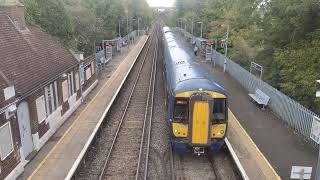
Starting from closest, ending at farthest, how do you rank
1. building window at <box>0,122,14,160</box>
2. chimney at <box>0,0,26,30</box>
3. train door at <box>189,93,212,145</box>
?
building window at <box>0,122,14,160</box>, train door at <box>189,93,212,145</box>, chimney at <box>0,0,26,30</box>

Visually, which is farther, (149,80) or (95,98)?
(149,80)

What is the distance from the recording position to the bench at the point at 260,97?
2138 cm

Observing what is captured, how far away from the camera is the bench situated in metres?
21.4

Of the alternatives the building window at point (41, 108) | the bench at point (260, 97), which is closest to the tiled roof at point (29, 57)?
the building window at point (41, 108)

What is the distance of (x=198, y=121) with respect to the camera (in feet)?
43.1

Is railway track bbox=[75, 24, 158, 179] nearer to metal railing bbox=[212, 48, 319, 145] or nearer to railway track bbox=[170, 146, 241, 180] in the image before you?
railway track bbox=[170, 146, 241, 180]

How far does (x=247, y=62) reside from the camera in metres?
34.4

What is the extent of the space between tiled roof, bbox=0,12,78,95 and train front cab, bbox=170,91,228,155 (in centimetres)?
623

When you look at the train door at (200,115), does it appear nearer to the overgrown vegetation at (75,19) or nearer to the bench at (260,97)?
the bench at (260,97)

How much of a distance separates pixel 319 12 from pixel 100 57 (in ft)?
70.4

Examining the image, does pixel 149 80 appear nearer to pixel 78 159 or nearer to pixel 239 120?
pixel 239 120

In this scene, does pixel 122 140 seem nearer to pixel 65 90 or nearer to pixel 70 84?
pixel 65 90

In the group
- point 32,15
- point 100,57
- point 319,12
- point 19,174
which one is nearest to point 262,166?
point 19,174

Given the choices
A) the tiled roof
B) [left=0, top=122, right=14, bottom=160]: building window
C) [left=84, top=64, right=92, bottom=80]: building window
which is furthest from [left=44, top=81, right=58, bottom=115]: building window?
[left=84, top=64, right=92, bottom=80]: building window
